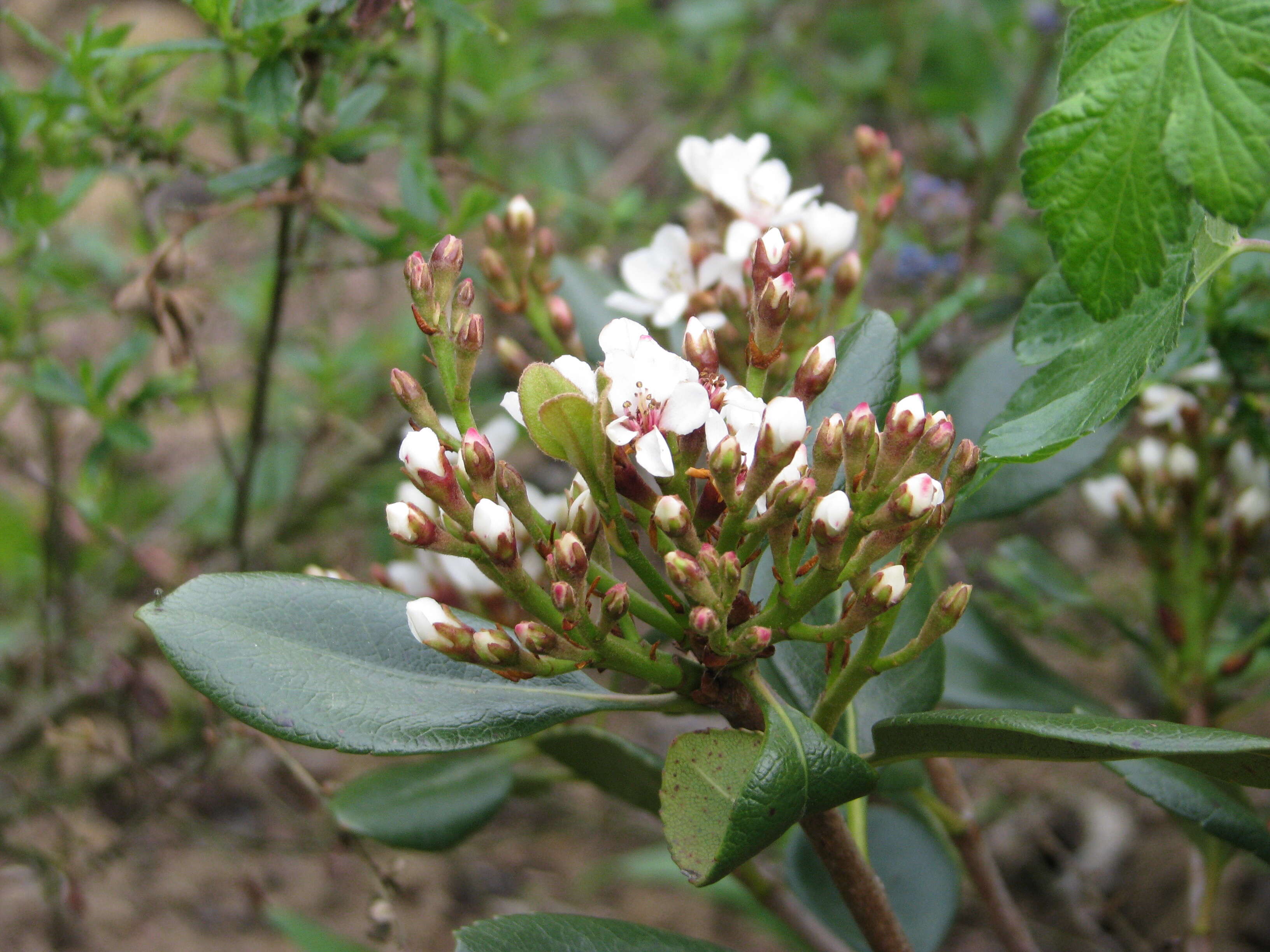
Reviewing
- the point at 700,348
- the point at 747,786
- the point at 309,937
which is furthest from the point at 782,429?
the point at 309,937

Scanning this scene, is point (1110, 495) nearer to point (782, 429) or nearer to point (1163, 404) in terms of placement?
point (1163, 404)

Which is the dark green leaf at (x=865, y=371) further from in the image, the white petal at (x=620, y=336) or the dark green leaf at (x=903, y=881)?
the dark green leaf at (x=903, y=881)

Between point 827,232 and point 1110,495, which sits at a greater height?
point 827,232

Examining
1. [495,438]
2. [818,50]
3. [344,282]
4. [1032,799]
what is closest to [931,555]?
[495,438]

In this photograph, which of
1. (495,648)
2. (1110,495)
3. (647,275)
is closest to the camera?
(495,648)

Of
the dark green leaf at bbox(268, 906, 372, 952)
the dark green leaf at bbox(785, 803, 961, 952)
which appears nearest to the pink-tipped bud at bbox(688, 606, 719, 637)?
the dark green leaf at bbox(785, 803, 961, 952)

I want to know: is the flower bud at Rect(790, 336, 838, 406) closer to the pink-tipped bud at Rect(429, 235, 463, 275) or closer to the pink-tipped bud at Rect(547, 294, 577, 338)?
the pink-tipped bud at Rect(429, 235, 463, 275)

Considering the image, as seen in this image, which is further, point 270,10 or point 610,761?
point 610,761
